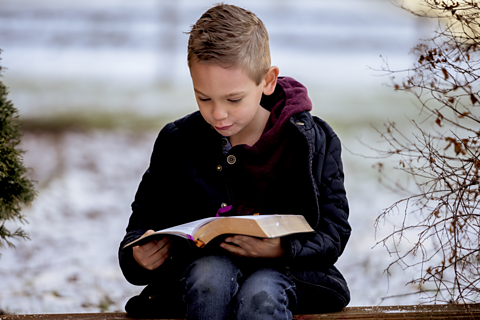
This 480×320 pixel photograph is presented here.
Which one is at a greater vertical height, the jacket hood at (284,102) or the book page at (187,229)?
the jacket hood at (284,102)

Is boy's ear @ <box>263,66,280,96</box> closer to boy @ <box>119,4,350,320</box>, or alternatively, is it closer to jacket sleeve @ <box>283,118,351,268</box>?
boy @ <box>119,4,350,320</box>

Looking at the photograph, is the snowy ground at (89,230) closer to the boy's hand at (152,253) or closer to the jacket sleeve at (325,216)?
the jacket sleeve at (325,216)

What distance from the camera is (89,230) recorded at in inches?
171

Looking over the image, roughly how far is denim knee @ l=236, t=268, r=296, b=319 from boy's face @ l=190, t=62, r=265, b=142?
1.69ft

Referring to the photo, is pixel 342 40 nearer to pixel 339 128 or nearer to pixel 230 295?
pixel 339 128

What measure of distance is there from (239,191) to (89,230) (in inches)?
110

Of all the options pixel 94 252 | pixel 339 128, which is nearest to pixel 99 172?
pixel 94 252

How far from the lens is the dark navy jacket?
176 cm

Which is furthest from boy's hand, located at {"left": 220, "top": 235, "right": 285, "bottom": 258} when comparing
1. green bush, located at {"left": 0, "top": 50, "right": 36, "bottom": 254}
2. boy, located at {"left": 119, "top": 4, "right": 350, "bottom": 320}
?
green bush, located at {"left": 0, "top": 50, "right": 36, "bottom": 254}

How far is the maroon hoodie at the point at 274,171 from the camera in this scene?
1.87m

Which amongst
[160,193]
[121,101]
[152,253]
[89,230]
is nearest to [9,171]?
[160,193]

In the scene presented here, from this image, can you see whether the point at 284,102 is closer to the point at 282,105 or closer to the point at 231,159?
the point at 282,105

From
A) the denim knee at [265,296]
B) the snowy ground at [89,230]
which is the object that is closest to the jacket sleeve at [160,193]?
the denim knee at [265,296]

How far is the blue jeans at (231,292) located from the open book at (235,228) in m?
0.15
